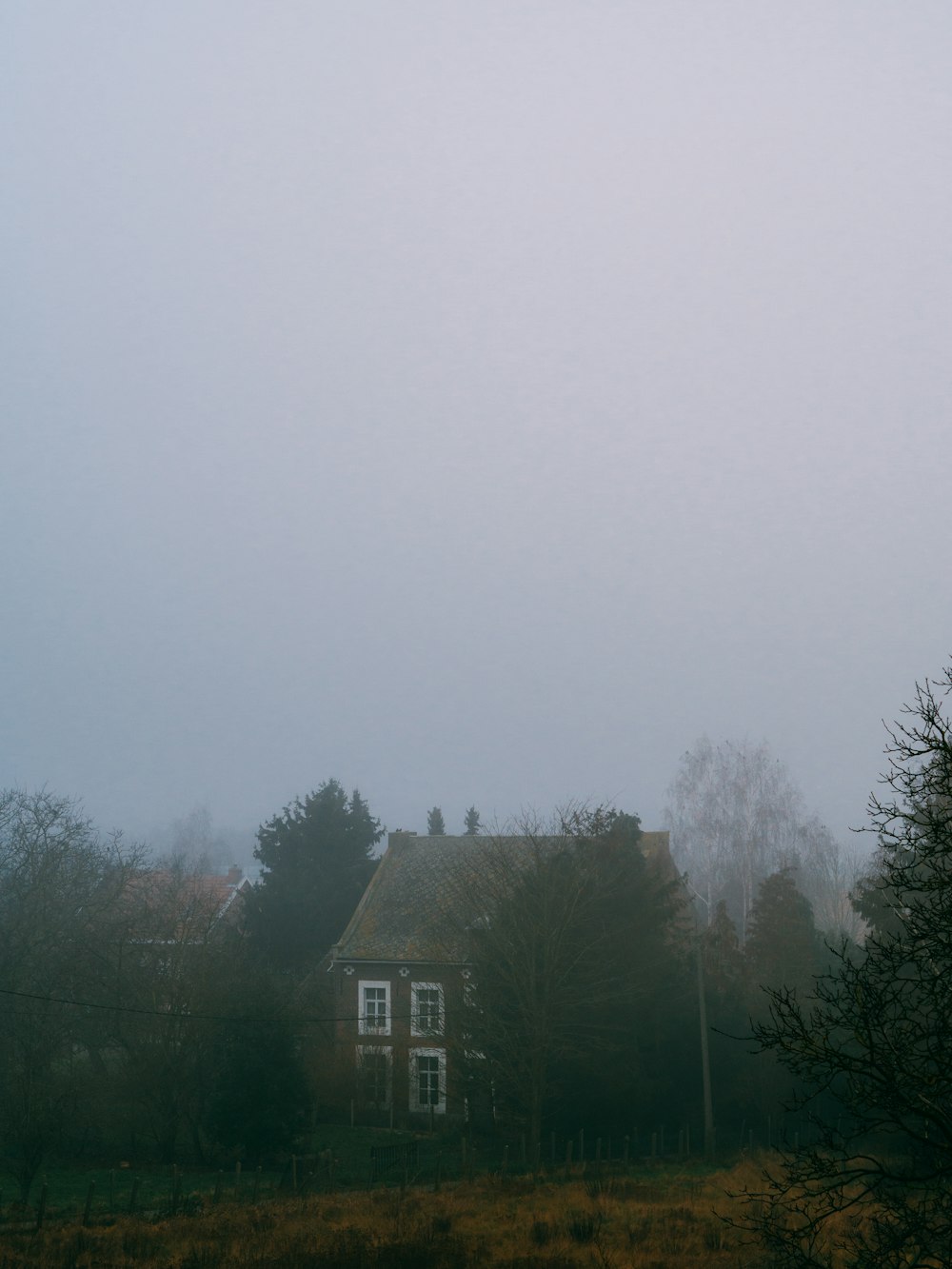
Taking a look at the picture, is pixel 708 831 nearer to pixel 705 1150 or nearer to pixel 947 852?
pixel 705 1150

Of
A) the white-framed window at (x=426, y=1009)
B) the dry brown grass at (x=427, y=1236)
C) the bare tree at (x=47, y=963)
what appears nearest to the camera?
the dry brown grass at (x=427, y=1236)

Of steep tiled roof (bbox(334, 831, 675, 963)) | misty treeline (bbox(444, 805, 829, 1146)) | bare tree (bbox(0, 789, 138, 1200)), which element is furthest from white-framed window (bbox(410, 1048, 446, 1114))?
bare tree (bbox(0, 789, 138, 1200))

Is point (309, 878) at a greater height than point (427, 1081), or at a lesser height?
greater

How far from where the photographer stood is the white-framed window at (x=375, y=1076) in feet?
134

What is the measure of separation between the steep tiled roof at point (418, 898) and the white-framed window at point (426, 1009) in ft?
3.82

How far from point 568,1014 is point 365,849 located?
26.7 meters

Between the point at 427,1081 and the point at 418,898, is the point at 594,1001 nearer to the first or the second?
the point at 427,1081

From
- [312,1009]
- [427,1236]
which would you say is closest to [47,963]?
[312,1009]

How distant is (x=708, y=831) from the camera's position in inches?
3174

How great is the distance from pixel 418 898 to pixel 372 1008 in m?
5.44

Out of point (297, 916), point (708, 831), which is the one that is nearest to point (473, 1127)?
point (297, 916)

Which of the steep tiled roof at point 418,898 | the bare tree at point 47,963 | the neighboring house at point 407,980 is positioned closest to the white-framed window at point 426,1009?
the neighboring house at point 407,980

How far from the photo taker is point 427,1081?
4144 centimetres

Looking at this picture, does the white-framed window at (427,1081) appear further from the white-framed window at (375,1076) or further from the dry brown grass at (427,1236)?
the dry brown grass at (427,1236)
